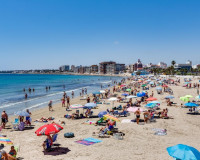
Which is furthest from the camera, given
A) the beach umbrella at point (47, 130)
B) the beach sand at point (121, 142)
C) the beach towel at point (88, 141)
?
the beach towel at point (88, 141)

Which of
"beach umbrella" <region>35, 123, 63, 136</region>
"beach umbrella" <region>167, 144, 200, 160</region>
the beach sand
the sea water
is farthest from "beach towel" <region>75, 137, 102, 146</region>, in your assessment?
the sea water

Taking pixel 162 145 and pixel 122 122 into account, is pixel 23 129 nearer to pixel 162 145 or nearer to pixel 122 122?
pixel 122 122

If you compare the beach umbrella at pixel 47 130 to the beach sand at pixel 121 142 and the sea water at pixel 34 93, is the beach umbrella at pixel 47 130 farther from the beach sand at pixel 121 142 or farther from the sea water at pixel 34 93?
the sea water at pixel 34 93

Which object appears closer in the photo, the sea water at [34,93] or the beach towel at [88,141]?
the beach towel at [88,141]

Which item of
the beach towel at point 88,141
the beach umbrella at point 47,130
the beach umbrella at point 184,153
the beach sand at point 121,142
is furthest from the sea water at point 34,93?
the beach umbrella at point 184,153

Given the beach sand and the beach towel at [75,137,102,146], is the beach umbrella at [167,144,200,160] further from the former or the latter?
the beach towel at [75,137,102,146]

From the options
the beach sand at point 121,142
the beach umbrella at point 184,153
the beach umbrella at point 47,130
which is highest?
the beach umbrella at point 184,153

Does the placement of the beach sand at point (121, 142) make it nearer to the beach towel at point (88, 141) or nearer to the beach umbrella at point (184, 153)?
the beach towel at point (88, 141)

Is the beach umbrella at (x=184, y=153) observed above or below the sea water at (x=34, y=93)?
above

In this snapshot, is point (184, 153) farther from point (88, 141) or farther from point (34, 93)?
point (34, 93)

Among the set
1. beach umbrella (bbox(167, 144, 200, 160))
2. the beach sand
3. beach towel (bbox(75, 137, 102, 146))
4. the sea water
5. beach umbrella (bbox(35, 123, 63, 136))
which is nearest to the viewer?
beach umbrella (bbox(167, 144, 200, 160))

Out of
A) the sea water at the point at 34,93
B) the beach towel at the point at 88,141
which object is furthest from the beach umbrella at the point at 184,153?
the sea water at the point at 34,93

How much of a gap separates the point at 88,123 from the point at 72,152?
506 centimetres

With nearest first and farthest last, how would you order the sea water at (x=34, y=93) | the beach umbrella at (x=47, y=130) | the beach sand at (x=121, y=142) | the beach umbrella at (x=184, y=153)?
the beach umbrella at (x=184, y=153) < the beach sand at (x=121, y=142) < the beach umbrella at (x=47, y=130) < the sea water at (x=34, y=93)
